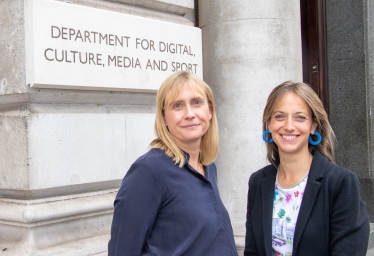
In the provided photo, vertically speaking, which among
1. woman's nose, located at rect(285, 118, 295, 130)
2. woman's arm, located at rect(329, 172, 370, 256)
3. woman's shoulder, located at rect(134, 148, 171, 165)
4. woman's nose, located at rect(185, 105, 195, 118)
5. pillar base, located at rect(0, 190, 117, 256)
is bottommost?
pillar base, located at rect(0, 190, 117, 256)

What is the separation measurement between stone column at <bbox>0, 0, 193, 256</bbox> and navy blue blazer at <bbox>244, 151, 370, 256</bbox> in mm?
1609

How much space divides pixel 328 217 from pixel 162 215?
736mm

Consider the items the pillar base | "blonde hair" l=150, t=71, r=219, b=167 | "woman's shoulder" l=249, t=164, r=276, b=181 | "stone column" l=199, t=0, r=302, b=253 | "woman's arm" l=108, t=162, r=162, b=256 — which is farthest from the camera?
"stone column" l=199, t=0, r=302, b=253

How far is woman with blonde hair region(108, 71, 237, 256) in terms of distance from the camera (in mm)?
2041

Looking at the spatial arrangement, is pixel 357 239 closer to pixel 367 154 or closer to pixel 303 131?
pixel 303 131

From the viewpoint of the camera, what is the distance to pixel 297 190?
235 cm

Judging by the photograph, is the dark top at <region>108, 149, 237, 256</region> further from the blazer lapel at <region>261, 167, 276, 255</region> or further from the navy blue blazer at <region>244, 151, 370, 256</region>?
the navy blue blazer at <region>244, 151, 370, 256</region>

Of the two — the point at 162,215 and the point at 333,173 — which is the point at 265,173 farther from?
the point at 162,215

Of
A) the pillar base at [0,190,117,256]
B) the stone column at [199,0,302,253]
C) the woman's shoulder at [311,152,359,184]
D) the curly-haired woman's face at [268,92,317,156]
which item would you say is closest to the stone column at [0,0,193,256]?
the pillar base at [0,190,117,256]

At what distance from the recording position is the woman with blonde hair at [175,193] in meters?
2.04

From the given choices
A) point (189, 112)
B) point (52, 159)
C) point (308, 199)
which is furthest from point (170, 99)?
point (52, 159)

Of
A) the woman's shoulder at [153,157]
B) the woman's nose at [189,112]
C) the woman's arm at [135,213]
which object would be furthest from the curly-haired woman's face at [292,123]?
the woman's arm at [135,213]

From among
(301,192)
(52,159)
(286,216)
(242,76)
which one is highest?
(242,76)

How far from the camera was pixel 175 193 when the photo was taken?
2115mm
